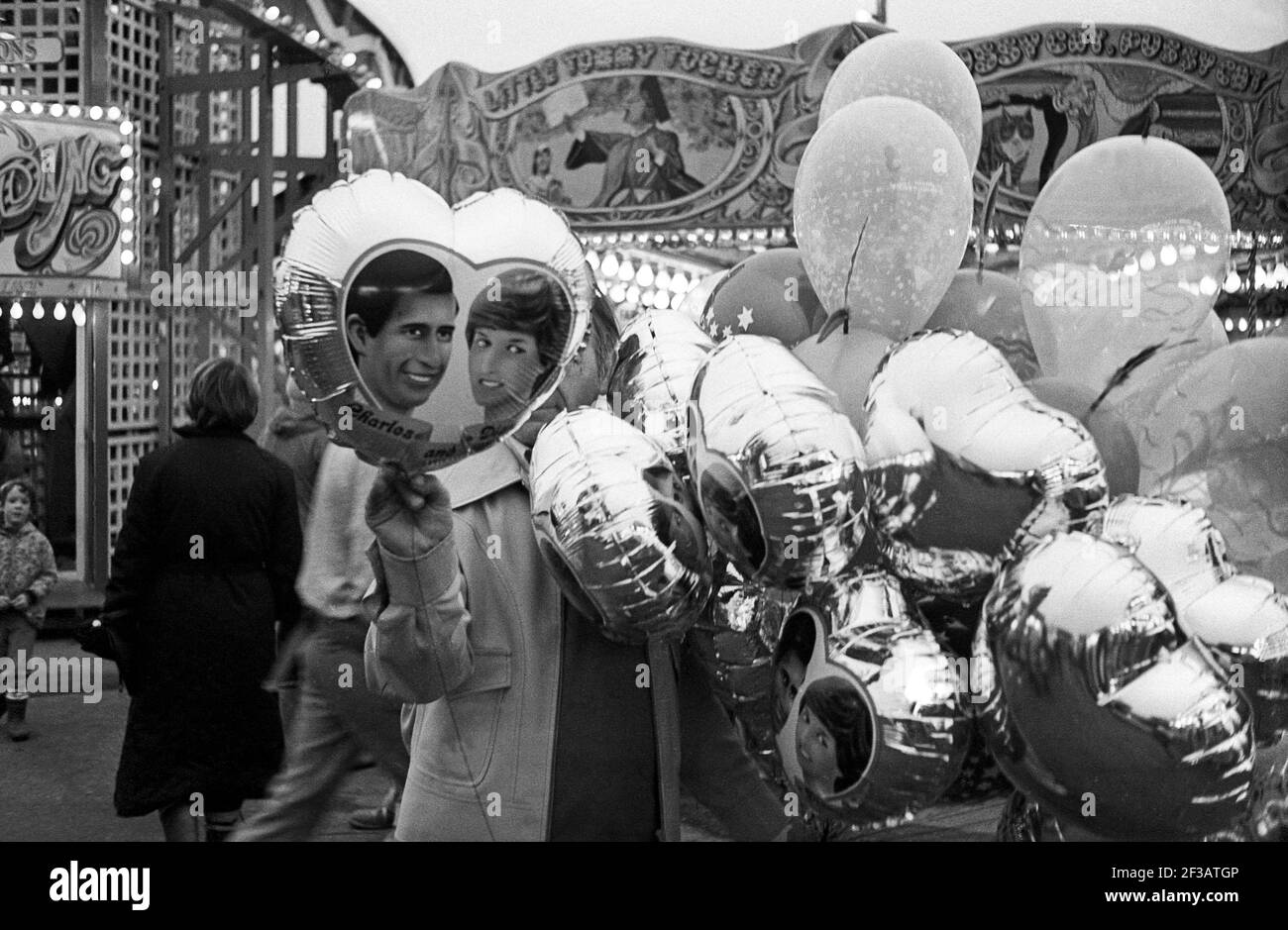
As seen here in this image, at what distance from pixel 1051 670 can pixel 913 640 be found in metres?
0.14

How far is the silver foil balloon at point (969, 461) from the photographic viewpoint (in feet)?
4.13

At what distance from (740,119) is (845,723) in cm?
359

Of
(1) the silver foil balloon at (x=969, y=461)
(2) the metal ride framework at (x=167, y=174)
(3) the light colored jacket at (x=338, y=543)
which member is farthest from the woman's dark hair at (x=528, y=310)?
(2) the metal ride framework at (x=167, y=174)

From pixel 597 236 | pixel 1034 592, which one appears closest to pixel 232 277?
pixel 597 236

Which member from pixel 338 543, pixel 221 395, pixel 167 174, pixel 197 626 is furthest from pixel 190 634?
pixel 167 174

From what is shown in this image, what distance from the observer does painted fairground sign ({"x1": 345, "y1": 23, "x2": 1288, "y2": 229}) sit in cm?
410

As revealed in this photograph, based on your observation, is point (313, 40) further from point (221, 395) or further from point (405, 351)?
point (405, 351)

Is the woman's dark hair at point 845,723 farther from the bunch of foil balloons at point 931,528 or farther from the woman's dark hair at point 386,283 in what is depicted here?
the woman's dark hair at point 386,283

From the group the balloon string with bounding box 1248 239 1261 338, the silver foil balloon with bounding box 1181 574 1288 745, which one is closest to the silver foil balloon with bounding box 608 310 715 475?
the silver foil balloon with bounding box 1181 574 1288 745

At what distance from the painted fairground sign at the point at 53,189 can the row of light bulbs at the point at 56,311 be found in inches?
4.9

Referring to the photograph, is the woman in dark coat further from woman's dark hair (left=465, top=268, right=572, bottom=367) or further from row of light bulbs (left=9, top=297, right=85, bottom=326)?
row of light bulbs (left=9, top=297, right=85, bottom=326)

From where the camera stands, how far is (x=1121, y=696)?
3.84 feet

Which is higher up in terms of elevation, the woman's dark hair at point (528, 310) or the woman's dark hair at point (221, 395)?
the woman's dark hair at point (528, 310)
